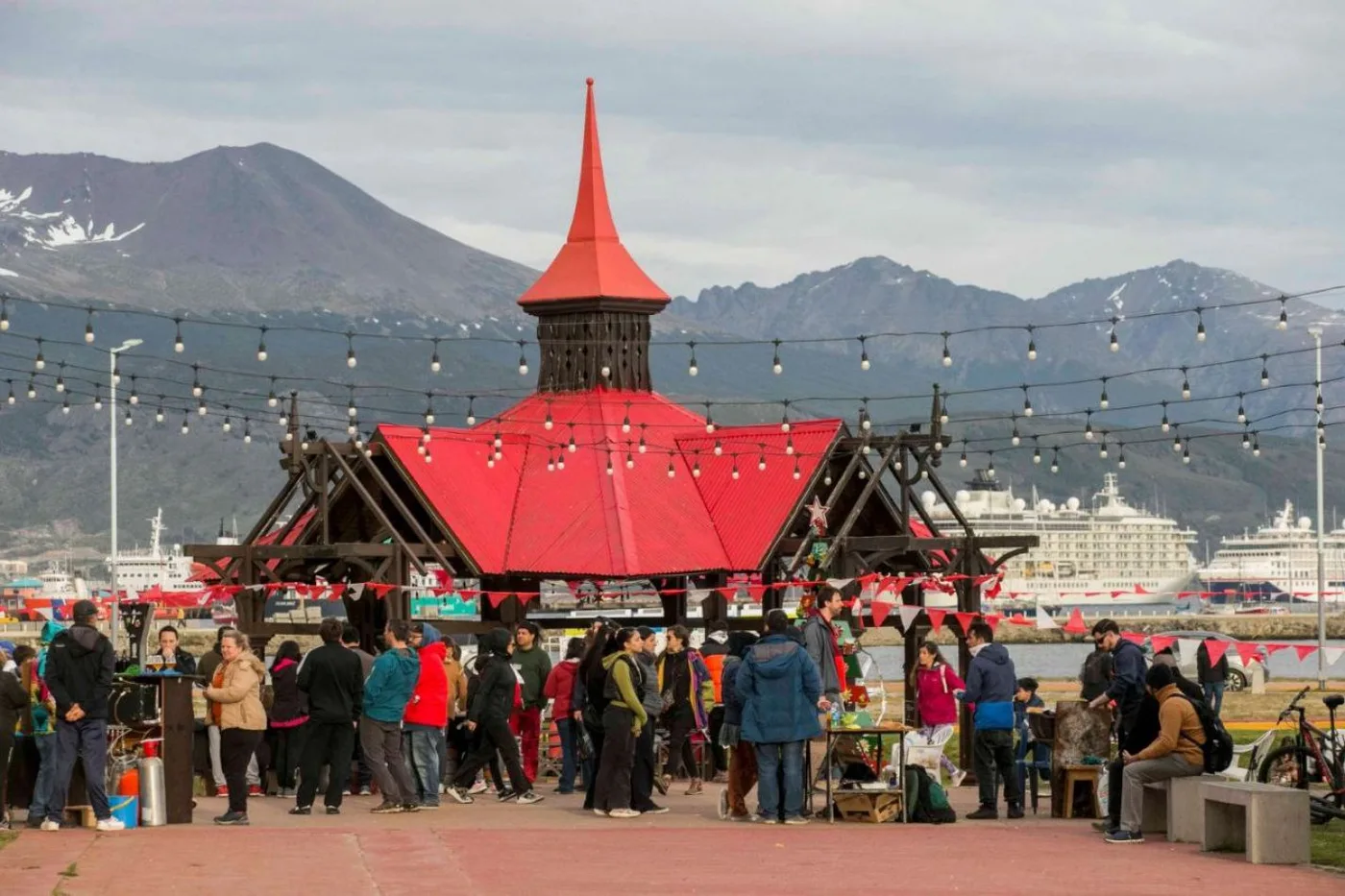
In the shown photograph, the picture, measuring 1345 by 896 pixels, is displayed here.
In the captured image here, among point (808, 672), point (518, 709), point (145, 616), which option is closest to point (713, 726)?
point (518, 709)

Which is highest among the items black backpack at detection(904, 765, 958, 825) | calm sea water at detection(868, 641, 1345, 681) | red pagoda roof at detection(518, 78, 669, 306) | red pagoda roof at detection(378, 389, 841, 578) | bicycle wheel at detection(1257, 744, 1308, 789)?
red pagoda roof at detection(518, 78, 669, 306)

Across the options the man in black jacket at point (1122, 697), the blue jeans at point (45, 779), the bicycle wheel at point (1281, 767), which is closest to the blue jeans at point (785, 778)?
the man in black jacket at point (1122, 697)

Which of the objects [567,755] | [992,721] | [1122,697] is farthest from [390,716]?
[1122,697]

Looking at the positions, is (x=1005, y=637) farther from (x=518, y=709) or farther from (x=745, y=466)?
(x=518, y=709)

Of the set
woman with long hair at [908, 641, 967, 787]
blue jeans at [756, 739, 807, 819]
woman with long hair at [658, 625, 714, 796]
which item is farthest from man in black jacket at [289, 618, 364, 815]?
woman with long hair at [908, 641, 967, 787]

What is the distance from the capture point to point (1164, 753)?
17641mm

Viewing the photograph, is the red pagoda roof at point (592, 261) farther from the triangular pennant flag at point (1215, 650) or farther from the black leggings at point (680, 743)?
the black leggings at point (680, 743)

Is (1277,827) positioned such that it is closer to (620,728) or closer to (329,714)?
(620,728)

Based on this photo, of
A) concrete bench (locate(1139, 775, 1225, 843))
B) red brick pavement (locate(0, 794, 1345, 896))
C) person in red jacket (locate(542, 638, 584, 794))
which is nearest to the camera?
red brick pavement (locate(0, 794, 1345, 896))

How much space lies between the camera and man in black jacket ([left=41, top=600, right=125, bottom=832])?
18.3 meters

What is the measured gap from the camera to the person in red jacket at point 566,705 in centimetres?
2250

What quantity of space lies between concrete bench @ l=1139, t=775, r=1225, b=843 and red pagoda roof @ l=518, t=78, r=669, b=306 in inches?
771

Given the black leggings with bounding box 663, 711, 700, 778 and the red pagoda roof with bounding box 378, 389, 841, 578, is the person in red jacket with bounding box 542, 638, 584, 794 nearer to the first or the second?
the black leggings with bounding box 663, 711, 700, 778

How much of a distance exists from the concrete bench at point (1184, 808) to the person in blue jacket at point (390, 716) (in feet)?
19.7
